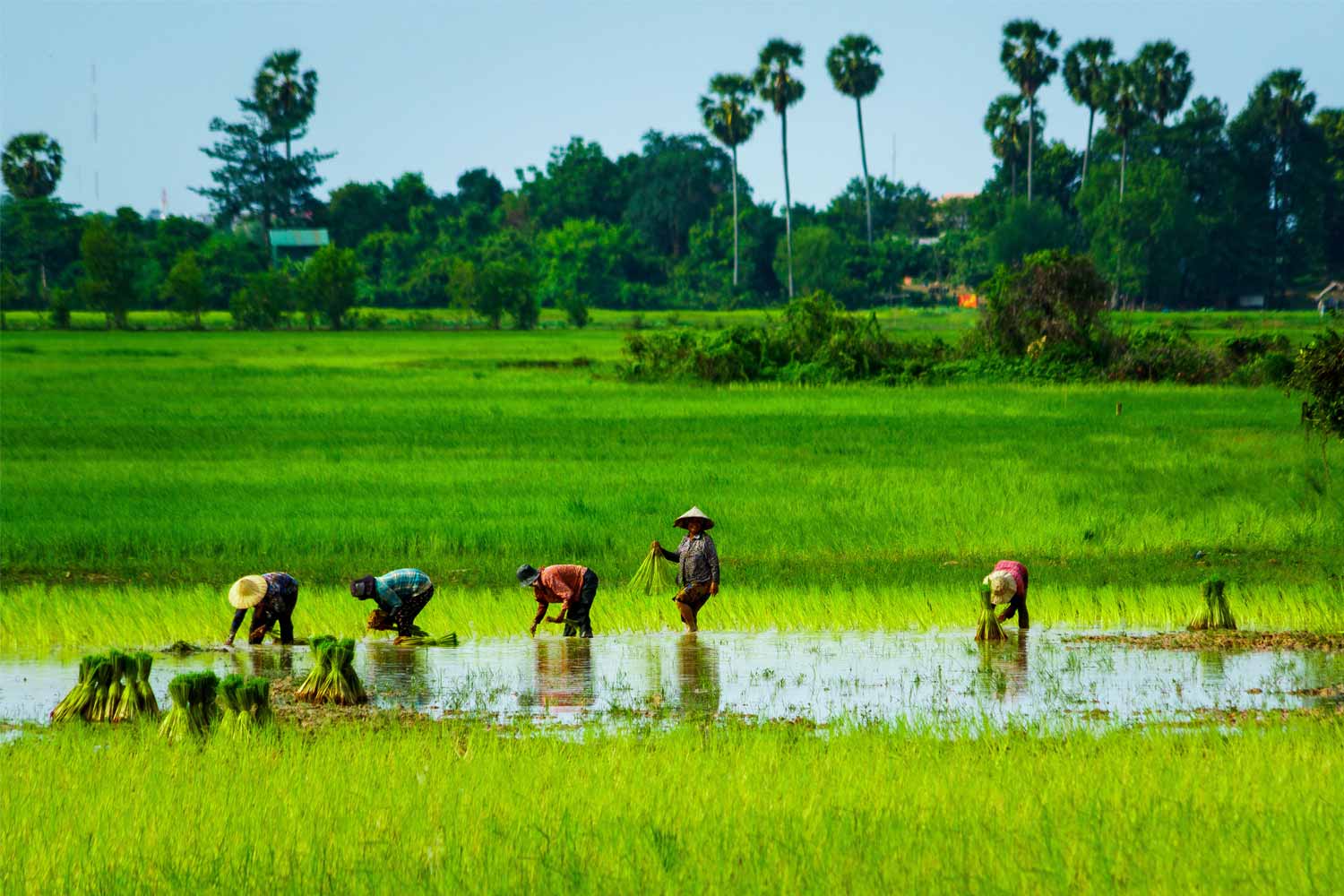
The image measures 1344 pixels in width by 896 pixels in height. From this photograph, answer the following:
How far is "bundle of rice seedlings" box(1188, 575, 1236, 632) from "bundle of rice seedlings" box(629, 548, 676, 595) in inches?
176

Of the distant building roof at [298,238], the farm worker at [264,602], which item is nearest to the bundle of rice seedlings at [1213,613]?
the farm worker at [264,602]

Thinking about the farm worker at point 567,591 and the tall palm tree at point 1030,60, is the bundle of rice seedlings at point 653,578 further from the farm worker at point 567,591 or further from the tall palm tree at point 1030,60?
the tall palm tree at point 1030,60

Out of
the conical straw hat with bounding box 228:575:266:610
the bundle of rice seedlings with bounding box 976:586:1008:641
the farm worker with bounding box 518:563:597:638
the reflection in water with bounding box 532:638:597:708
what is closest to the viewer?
the reflection in water with bounding box 532:638:597:708

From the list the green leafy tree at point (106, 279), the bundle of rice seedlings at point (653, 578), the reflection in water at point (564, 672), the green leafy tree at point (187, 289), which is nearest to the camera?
the reflection in water at point (564, 672)

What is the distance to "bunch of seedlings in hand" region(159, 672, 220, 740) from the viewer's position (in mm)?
8492

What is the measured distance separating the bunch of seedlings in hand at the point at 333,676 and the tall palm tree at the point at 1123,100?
8591 cm

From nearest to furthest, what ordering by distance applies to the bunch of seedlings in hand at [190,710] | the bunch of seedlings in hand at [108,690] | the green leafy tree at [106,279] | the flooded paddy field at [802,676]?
the bunch of seedlings in hand at [190,710] < the bunch of seedlings in hand at [108,690] < the flooded paddy field at [802,676] < the green leafy tree at [106,279]

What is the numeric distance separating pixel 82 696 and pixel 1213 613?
8.40 meters

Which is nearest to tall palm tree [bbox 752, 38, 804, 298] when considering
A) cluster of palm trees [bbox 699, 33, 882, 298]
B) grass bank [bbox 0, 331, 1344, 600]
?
cluster of palm trees [bbox 699, 33, 882, 298]

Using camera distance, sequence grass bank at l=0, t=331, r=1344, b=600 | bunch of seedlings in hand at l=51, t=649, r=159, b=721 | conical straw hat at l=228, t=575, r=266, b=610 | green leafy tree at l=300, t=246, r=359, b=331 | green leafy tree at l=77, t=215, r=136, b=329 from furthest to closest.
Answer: green leafy tree at l=300, t=246, r=359, b=331 < green leafy tree at l=77, t=215, r=136, b=329 < grass bank at l=0, t=331, r=1344, b=600 < conical straw hat at l=228, t=575, r=266, b=610 < bunch of seedlings in hand at l=51, t=649, r=159, b=721

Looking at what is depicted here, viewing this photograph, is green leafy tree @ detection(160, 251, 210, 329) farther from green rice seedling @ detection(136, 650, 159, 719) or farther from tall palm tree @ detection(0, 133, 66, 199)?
green rice seedling @ detection(136, 650, 159, 719)

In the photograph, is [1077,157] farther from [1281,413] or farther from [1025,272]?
[1281,413]

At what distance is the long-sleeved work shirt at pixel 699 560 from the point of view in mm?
12047

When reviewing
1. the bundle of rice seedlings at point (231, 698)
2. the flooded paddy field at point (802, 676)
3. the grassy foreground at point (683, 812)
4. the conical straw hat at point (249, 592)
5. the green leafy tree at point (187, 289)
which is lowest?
the flooded paddy field at point (802, 676)
